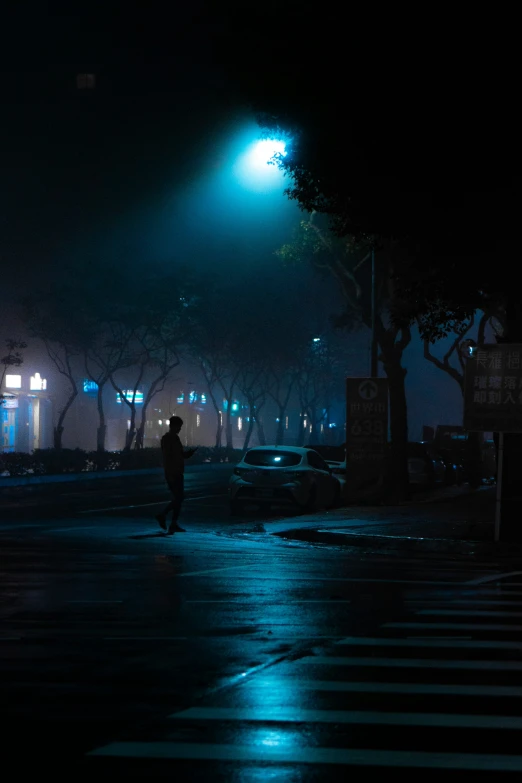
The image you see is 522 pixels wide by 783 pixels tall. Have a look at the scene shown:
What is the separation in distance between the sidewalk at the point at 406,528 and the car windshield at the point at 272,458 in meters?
1.45

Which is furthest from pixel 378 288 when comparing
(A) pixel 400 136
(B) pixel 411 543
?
(A) pixel 400 136

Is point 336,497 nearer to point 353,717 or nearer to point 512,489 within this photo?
point 512,489

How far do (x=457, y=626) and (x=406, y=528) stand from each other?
12.5m

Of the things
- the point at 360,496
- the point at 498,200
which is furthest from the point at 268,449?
the point at 498,200

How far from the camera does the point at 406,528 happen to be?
23.4 metres

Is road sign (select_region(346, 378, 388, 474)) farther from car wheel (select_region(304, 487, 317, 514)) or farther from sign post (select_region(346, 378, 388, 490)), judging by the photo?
car wheel (select_region(304, 487, 317, 514))

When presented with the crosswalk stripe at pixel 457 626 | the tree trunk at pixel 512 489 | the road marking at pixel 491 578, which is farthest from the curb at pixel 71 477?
the crosswalk stripe at pixel 457 626

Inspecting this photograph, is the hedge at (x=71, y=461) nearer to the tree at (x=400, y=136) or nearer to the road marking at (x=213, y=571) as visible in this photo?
the tree at (x=400, y=136)

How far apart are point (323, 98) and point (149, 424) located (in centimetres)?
8054

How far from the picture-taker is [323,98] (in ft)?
60.7

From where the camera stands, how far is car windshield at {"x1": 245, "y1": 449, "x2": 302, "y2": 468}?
94.0 ft

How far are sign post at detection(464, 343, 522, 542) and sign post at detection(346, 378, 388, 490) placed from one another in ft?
33.6

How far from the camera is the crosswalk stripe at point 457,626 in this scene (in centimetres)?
1077

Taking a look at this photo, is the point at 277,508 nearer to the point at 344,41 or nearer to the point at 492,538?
the point at 492,538
